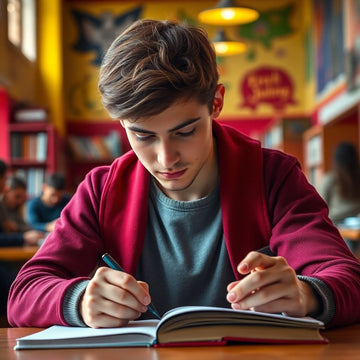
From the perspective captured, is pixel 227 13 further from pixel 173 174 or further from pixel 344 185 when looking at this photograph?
pixel 173 174

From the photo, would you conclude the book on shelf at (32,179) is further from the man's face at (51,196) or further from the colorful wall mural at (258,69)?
the colorful wall mural at (258,69)

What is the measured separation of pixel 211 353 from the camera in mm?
1074

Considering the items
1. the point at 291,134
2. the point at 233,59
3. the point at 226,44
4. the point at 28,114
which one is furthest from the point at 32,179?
the point at 233,59

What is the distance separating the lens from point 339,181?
18.9 feet

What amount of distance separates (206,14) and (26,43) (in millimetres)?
3883

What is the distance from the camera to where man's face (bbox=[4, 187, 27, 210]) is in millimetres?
5578

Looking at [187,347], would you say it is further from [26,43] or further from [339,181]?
[26,43]

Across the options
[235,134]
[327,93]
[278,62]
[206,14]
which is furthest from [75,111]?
[235,134]

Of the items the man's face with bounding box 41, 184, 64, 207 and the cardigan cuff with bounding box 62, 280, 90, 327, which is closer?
the cardigan cuff with bounding box 62, 280, 90, 327

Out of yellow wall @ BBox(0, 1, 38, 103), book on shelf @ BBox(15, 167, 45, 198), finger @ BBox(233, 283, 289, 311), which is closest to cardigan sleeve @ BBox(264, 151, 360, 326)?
finger @ BBox(233, 283, 289, 311)

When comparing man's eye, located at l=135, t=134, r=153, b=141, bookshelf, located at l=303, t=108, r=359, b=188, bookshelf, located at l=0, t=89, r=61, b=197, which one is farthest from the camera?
bookshelf, located at l=0, t=89, r=61, b=197

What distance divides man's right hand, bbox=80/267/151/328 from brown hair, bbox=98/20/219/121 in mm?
308

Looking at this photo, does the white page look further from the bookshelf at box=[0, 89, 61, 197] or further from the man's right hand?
the bookshelf at box=[0, 89, 61, 197]

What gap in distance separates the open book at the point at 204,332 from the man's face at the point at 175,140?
34cm
